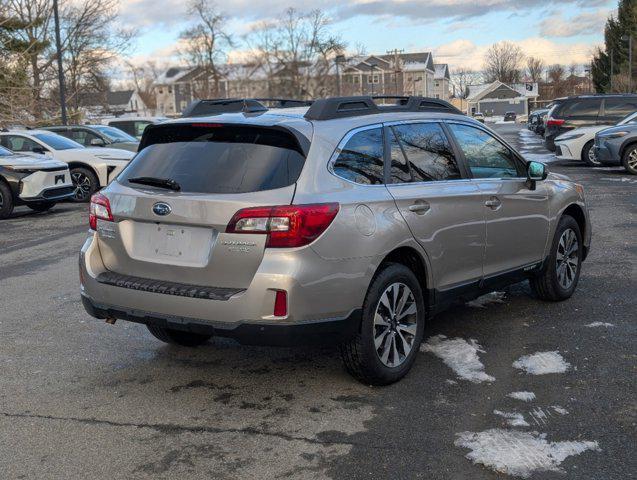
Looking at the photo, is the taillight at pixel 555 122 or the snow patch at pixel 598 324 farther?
the taillight at pixel 555 122

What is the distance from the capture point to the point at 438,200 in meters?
4.82

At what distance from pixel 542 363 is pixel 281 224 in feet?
6.94

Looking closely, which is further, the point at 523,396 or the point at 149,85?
the point at 149,85

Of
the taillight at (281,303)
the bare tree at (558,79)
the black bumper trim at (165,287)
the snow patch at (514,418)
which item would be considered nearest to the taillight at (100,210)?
the black bumper trim at (165,287)

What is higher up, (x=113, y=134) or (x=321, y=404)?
(x=113, y=134)

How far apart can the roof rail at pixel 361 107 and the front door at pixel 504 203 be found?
0.23 m

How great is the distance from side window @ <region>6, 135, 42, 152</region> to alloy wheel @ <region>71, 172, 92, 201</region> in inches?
45.6

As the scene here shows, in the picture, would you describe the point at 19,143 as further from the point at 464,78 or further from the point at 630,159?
the point at 464,78

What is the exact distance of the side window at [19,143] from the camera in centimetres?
1612

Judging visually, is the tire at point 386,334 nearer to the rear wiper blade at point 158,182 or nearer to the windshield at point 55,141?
the rear wiper blade at point 158,182

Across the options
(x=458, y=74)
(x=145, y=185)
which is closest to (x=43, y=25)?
(x=145, y=185)

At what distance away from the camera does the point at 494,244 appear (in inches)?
213

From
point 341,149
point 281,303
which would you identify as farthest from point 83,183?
point 281,303

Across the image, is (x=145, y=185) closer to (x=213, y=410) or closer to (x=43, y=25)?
(x=213, y=410)
